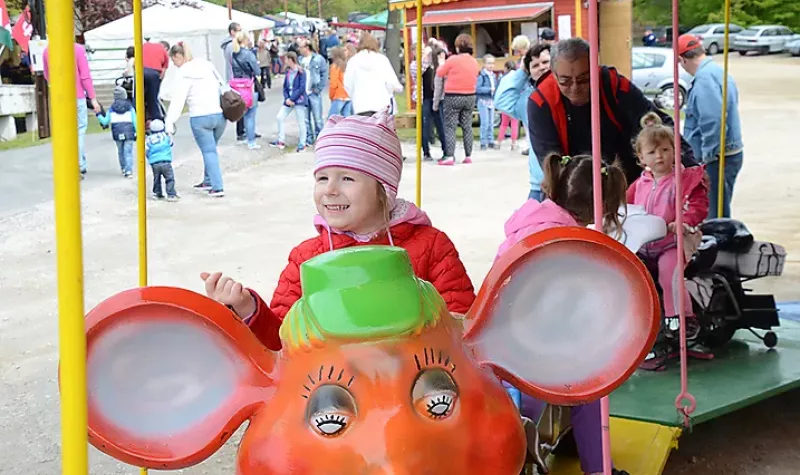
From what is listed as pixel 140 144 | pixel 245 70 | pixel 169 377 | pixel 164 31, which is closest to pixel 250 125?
pixel 245 70

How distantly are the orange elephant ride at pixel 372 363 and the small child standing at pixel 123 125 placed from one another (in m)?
9.36

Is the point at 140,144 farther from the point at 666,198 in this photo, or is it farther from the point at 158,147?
the point at 158,147

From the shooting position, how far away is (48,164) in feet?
45.9

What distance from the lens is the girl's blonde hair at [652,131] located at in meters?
4.49

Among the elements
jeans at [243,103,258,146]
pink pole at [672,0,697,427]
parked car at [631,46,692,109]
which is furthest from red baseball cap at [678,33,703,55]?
parked car at [631,46,692,109]

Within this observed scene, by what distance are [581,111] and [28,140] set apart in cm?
1527

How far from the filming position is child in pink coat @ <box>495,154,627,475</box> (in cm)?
342

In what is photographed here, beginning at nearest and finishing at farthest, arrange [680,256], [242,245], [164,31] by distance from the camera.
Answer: [680,256]
[242,245]
[164,31]

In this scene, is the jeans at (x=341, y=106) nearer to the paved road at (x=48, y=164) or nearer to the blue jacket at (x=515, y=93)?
the paved road at (x=48, y=164)

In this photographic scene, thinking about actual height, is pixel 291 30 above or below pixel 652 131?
above

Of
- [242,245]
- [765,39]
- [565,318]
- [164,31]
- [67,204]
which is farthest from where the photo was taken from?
[765,39]

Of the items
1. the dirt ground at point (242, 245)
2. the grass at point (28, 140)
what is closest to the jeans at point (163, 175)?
the dirt ground at point (242, 245)

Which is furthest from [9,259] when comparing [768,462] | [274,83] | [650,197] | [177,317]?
[274,83]

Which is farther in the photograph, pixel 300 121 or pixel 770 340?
pixel 300 121
